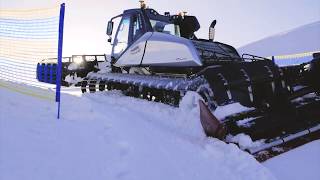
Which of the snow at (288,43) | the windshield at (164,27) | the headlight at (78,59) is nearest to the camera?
the windshield at (164,27)

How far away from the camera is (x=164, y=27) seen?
32.7 ft

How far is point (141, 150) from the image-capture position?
438 centimetres

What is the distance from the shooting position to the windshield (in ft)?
31.8

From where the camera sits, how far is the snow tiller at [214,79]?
5594 mm

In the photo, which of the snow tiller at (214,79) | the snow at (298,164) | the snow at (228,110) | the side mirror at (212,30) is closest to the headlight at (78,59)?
the snow tiller at (214,79)

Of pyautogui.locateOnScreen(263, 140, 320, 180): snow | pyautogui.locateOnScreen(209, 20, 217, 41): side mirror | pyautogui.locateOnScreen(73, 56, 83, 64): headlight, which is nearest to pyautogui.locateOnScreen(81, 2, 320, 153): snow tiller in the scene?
pyautogui.locateOnScreen(209, 20, 217, 41): side mirror

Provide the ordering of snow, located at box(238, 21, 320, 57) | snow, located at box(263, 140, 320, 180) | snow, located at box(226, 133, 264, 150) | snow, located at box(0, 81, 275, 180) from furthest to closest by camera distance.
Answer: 1. snow, located at box(238, 21, 320, 57)
2. snow, located at box(226, 133, 264, 150)
3. snow, located at box(263, 140, 320, 180)
4. snow, located at box(0, 81, 275, 180)

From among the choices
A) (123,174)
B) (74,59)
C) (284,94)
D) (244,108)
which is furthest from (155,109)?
(74,59)

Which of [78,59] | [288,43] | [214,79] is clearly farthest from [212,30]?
[288,43]

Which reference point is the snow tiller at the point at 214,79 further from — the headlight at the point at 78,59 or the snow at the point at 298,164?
the headlight at the point at 78,59

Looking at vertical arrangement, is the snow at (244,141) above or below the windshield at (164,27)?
below

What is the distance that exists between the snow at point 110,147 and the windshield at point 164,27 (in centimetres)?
387

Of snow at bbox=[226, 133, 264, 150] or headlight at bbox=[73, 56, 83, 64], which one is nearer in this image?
snow at bbox=[226, 133, 264, 150]

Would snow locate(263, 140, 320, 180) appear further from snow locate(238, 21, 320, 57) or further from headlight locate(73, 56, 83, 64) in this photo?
snow locate(238, 21, 320, 57)
